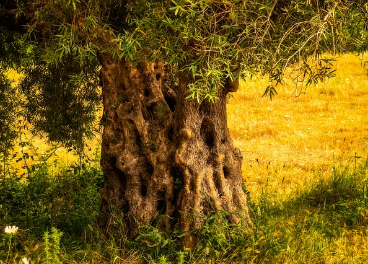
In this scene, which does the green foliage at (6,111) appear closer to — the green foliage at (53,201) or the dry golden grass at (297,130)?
the green foliage at (53,201)

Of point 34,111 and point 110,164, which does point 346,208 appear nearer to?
point 110,164

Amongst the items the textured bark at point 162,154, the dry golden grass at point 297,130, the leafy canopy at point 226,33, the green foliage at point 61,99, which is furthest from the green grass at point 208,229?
the leafy canopy at point 226,33

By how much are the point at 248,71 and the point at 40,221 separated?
437cm

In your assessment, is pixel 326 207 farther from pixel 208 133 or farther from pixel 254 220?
pixel 208 133

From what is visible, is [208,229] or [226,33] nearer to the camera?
[226,33]

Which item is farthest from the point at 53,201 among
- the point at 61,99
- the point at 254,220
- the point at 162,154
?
the point at 254,220

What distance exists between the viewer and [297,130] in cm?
Answer: 1670

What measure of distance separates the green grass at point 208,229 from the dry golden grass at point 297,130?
1373mm

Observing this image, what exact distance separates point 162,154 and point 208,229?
1168 mm

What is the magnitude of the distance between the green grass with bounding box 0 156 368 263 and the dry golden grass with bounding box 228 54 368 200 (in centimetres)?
137

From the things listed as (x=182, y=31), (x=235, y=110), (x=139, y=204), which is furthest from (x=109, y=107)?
(x=235, y=110)

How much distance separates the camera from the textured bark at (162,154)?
716cm

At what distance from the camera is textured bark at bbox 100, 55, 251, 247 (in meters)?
7.16

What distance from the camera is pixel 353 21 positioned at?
557cm
